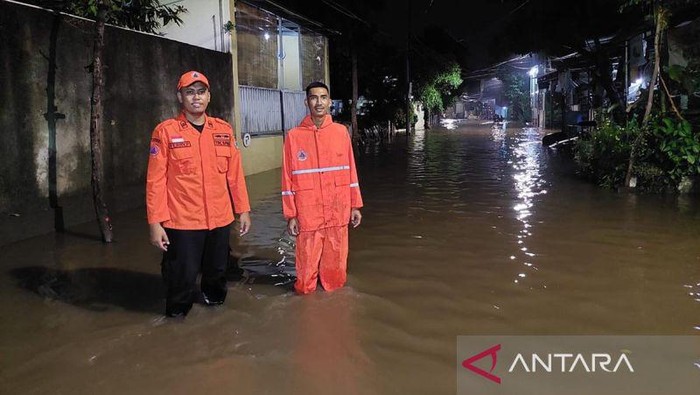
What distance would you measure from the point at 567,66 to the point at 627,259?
57.9ft

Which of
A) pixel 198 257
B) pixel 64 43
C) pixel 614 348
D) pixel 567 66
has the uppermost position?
pixel 567 66

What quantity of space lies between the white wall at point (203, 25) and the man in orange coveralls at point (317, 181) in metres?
8.53

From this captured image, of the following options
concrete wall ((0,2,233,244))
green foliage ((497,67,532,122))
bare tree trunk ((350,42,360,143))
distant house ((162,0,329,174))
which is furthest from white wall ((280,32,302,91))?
green foliage ((497,67,532,122))

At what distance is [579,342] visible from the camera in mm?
3764

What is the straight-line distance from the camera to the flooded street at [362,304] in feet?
11.3

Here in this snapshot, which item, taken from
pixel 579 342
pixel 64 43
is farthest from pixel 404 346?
pixel 64 43

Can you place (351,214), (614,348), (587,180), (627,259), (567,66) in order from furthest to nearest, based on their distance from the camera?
(567,66) → (587,180) → (627,259) → (351,214) → (614,348)

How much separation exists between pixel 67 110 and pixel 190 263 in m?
4.71

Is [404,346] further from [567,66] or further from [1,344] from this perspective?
[567,66]

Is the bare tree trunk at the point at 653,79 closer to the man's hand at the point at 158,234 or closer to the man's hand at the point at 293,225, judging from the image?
the man's hand at the point at 293,225

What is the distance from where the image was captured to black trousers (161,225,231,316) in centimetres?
410

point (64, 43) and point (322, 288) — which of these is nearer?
point (322, 288)

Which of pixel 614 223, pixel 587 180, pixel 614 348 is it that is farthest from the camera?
pixel 587 180

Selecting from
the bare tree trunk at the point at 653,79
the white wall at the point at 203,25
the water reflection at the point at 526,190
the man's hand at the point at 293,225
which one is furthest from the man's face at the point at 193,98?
the white wall at the point at 203,25
